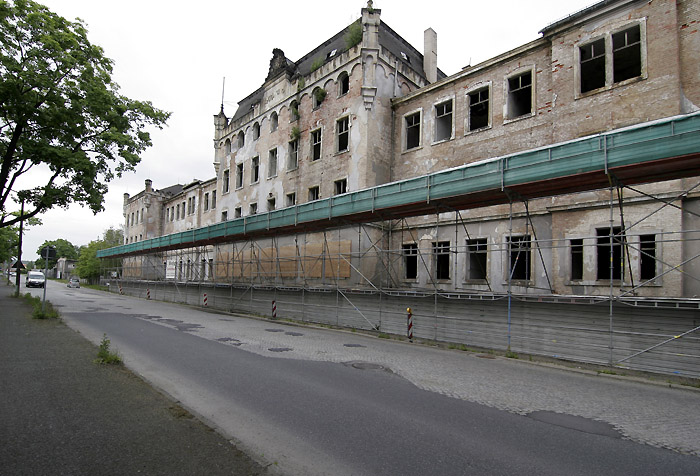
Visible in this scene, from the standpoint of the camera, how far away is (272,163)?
2964 centimetres

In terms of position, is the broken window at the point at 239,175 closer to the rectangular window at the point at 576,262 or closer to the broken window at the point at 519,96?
the broken window at the point at 519,96

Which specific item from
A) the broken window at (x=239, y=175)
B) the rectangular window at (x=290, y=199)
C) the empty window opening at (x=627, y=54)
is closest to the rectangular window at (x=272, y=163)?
the rectangular window at (x=290, y=199)

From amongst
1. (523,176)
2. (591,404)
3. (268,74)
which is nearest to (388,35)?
(268,74)

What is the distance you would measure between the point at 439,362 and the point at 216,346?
5.95 metres

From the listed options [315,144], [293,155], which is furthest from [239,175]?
[315,144]

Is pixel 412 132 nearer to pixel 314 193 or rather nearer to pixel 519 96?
pixel 519 96

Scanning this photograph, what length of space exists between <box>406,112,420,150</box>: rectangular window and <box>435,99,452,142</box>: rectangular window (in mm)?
1636

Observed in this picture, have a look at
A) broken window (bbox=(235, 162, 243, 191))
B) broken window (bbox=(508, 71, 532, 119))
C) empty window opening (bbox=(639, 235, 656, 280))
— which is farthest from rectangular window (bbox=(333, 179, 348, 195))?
empty window opening (bbox=(639, 235, 656, 280))

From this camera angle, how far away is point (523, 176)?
12.0 metres

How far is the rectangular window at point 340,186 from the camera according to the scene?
23.7 meters

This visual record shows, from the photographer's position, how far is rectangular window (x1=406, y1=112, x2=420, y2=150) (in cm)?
2266

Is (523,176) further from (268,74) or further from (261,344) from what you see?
(268,74)

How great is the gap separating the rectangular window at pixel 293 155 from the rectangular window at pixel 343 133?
4.09m

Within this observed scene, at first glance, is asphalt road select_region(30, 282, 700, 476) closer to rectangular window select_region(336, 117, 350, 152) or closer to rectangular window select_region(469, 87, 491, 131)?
rectangular window select_region(469, 87, 491, 131)
